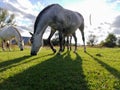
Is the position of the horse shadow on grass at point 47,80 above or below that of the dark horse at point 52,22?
below

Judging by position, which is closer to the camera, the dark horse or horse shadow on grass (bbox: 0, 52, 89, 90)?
horse shadow on grass (bbox: 0, 52, 89, 90)

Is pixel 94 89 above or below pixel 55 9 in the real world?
below

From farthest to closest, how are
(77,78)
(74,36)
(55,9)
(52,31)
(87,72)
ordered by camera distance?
(74,36) < (52,31) < (55,9) < (87,72) < (77,78)

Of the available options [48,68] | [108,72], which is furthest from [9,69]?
[108,72]

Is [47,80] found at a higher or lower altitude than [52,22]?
lower

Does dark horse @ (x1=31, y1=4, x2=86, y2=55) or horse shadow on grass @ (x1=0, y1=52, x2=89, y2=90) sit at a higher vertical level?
dark horse @ (x1=31, y1=4, x2=86, y2=55)

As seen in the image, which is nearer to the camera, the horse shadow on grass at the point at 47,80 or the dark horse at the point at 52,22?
the horse shadow on grass at the point at 47,80

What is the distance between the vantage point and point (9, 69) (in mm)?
9758

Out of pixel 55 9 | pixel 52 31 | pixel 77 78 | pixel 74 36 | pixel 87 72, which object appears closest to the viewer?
pixel 77 78

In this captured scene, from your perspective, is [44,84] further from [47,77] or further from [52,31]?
[52,31]

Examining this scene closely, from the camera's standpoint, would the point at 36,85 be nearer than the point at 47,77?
Yes

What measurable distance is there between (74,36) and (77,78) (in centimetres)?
1244

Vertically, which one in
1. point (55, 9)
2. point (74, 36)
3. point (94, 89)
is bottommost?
point (94, 89)

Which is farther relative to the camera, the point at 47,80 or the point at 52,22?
the point at 52,22
